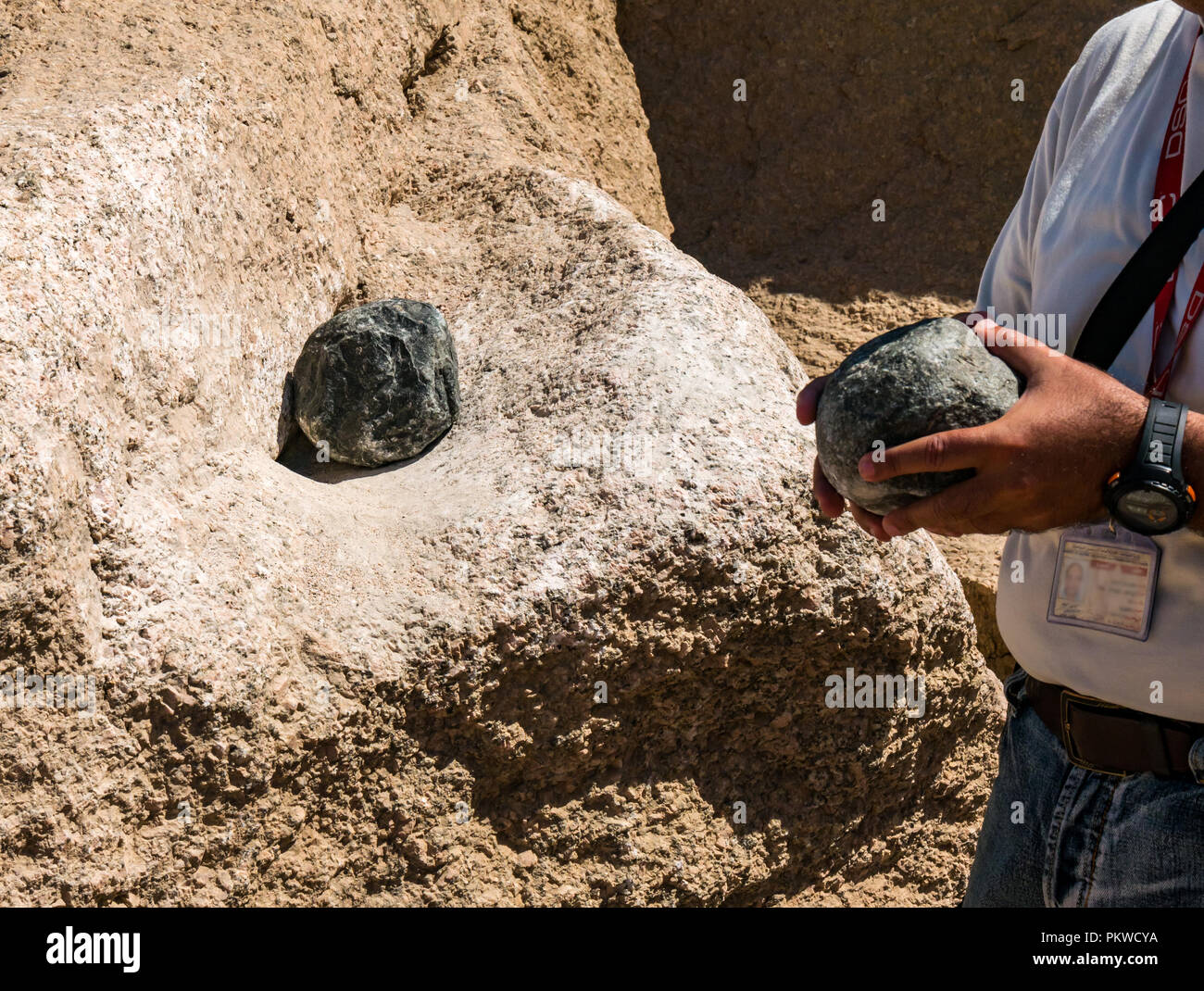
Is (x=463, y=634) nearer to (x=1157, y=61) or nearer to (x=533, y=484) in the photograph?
(x=533, y=484)

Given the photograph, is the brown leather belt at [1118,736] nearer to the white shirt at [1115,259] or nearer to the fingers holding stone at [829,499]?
the white shirt at [1115,259]

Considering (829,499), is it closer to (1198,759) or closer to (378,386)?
(1198,759)

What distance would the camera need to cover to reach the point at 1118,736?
4.46ft

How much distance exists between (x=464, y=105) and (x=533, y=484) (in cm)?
175

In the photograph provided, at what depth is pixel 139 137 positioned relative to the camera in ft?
7.47

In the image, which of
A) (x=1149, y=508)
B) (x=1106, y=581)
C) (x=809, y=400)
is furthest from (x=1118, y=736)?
(x=809, y=400)

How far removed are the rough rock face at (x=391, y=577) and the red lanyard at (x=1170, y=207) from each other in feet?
3.45

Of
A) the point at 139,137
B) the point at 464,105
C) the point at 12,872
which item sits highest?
the point at 464,105

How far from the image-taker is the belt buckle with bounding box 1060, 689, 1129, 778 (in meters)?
1.38

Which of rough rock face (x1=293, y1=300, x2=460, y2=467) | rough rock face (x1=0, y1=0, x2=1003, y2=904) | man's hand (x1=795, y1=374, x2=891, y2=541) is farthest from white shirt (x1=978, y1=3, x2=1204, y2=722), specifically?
rough rock face (x1=293, y1=300, x2=460, y2=467)

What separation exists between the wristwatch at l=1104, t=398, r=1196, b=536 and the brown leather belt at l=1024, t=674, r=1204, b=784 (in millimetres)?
282

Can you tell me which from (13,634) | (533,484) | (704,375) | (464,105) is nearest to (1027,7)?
(464,105)

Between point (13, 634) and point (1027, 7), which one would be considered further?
point (1027, 7)

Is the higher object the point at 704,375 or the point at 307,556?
the point at 704,375
